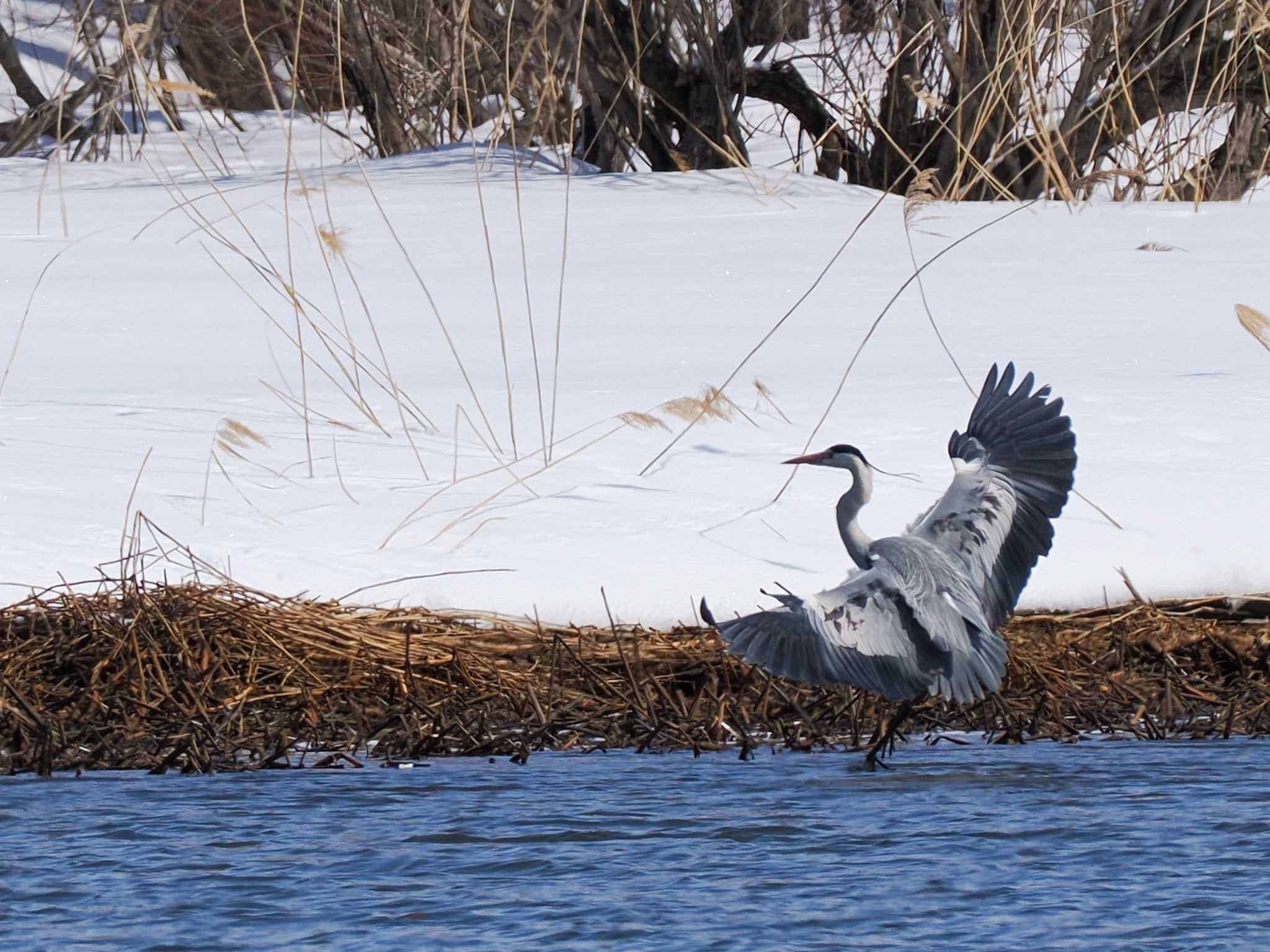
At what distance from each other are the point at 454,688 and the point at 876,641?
0.93m

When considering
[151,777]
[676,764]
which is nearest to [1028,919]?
[676,764]

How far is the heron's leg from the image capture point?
3.42 metres

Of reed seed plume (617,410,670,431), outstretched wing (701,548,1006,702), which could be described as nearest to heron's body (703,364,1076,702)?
outstretched wing (701,548,1006,702)

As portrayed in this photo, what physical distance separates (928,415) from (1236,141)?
4372 millimetres

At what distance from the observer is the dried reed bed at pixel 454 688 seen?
3559 mm

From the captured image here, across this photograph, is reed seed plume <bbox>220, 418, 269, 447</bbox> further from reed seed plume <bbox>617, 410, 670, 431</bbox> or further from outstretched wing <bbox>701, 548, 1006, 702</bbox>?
outstretched wing <bbox>701, 548, 1006, 702</bbox>

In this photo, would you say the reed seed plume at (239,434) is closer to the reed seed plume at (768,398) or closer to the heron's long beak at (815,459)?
the reed seed plume at (768,398)

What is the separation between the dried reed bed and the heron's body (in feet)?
0.95

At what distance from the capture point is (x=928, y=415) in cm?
513

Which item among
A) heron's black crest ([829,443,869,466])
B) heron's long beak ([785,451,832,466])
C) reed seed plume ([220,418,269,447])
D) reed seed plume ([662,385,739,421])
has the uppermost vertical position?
heron's black crest ([829,443,869,466])

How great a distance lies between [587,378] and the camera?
18.7 ft

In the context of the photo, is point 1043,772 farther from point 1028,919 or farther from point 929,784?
point 1028,919

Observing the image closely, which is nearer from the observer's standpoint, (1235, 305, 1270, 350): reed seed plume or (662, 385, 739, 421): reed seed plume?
(662, 385, 739, 421): reed seed plume

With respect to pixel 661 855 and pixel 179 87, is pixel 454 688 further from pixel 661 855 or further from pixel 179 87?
pixel 179 87
